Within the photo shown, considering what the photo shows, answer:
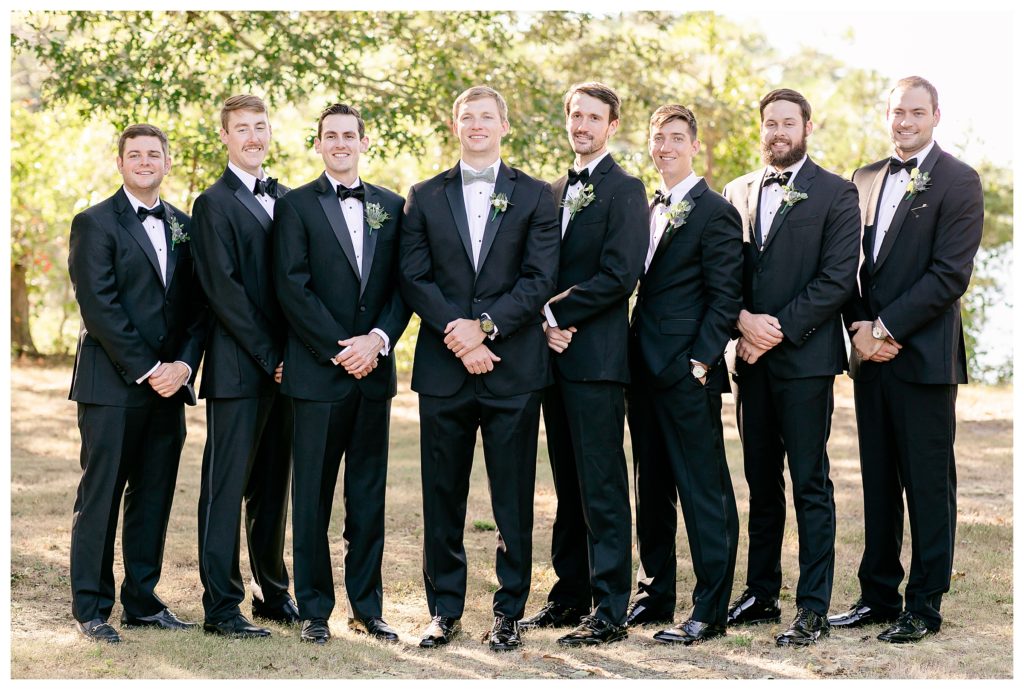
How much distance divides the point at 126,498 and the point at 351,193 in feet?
6.31

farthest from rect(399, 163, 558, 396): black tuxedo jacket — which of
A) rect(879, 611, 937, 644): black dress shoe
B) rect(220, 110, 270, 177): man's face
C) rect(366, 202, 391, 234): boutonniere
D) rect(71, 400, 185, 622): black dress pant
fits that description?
rect(879, 611, 937, 644): black dress shoe

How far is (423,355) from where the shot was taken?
524 centimetres

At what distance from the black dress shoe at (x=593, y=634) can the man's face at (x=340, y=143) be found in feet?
7.83

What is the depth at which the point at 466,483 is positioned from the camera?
17.6 ft

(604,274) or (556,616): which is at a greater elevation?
(604,274)

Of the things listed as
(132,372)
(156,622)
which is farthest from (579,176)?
(156,622)

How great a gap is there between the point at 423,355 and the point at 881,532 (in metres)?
2.44

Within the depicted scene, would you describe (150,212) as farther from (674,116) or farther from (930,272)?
(930,272)

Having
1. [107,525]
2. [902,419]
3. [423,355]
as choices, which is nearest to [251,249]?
[423,355]

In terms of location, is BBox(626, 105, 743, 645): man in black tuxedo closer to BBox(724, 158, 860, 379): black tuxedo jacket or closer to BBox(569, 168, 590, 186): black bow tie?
BBox(724, 158, 860, 379): black tuxedo jacket

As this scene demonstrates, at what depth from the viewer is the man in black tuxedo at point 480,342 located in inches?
Result: 203

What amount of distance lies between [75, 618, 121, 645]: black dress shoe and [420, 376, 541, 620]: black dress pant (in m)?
1.47
